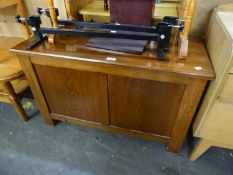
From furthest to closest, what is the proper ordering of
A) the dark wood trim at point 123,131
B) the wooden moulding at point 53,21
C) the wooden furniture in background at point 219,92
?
1. the dark wood trim at point 123,131
2. the wooden moulding at point 53,21
3. the wooden furniture in background at point 219,92

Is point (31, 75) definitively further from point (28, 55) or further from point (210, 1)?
point (210, 1)

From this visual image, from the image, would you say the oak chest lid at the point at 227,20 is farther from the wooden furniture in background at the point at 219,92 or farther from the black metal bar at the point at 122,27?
the black metal bar at the point at 122,27

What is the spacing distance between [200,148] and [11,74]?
50.5 inches

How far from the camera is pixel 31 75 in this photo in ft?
3.53

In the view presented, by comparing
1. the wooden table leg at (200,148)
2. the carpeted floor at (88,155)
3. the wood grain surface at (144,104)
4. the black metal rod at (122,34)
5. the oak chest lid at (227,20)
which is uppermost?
the oak chest lid at (227,20)

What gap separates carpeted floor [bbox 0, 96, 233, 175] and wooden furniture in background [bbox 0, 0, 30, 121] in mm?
224

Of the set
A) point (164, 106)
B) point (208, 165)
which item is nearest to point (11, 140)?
point (164, 106)

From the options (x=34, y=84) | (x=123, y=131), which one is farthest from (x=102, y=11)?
(x=123, y=131)

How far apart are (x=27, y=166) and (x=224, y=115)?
3.95ft

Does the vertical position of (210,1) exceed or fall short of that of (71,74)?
it exceeds it

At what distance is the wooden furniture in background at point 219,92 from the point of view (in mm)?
721

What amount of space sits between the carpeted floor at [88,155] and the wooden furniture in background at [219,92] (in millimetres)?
240

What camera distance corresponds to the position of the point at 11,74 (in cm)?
116

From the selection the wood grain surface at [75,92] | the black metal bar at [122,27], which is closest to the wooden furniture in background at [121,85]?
the wood grain surface at [75,92]
